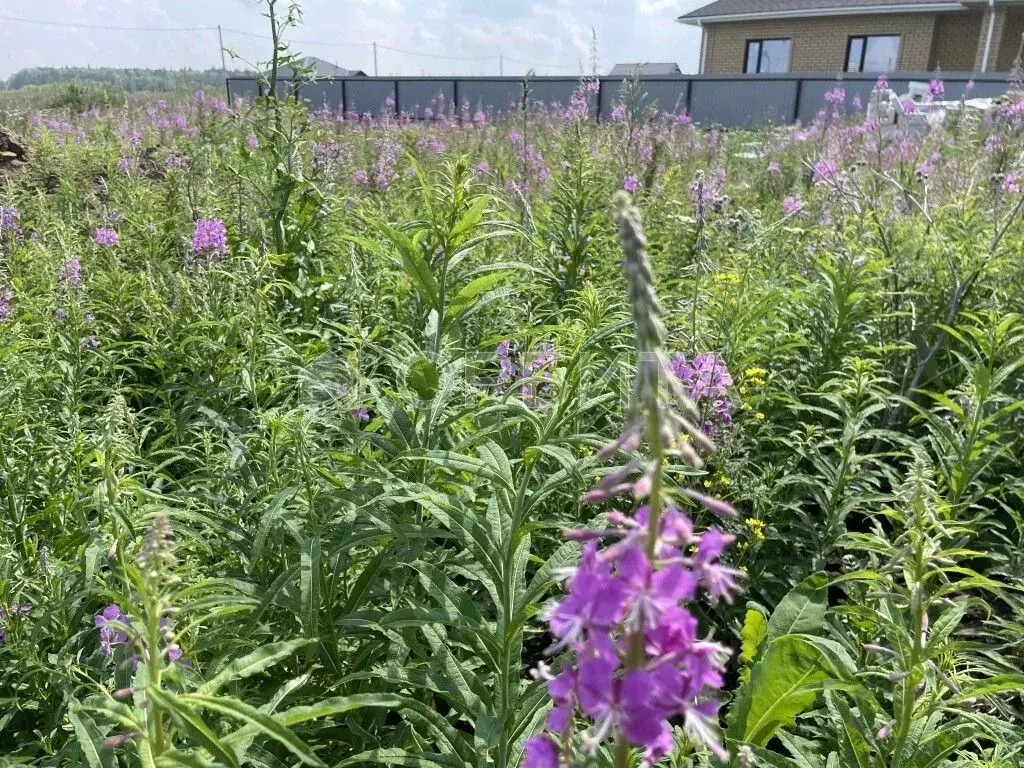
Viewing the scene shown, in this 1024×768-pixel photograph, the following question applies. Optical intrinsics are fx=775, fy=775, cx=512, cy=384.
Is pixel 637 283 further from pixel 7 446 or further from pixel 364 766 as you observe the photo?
pixel 7 446

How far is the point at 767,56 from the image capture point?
35.8 metres

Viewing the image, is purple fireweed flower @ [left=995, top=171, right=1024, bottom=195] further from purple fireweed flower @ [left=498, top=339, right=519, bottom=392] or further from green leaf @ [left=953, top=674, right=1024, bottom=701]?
green leaf @ [left=953, top=674, right=1024, bottom=701]

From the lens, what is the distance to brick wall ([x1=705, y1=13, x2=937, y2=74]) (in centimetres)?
3122

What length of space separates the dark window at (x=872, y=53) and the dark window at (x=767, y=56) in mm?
2777

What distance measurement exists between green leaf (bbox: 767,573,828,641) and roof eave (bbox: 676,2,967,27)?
35.1 meters

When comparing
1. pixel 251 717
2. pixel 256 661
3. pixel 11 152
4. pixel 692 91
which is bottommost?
pixel 256 661

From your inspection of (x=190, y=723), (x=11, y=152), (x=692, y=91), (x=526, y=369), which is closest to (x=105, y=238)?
(x=526, y=369)

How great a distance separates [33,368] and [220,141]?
299 inches

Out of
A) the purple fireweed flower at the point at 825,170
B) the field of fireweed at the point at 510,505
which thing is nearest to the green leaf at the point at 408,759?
the field of fireweed at the point at 510,505

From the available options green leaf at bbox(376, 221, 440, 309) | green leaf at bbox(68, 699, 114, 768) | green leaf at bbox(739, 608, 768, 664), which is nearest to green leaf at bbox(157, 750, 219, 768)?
green leaf at bbox(68, 699, 114, 768)

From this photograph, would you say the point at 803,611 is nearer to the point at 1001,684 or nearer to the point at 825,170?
the point at 1001,684

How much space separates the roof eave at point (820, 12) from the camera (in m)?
30.0

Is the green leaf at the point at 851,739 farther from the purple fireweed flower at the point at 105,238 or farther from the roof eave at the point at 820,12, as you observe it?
the roof eave at the point at 820,12

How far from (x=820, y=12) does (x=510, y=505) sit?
1442 inches
